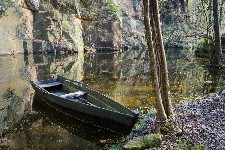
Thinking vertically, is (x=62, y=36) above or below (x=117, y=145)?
above

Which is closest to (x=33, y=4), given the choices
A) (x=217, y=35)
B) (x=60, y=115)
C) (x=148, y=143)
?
(x=217, y=35)

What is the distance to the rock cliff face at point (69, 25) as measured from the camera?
44000 millimetres

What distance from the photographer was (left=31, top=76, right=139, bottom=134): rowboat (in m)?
10.6

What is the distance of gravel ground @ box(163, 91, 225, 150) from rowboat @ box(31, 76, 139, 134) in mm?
1698

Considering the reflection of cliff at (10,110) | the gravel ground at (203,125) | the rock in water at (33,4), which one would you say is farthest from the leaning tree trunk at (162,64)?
the rock in water at (33,4)

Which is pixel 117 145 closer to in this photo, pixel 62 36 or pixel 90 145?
pixel 90 145

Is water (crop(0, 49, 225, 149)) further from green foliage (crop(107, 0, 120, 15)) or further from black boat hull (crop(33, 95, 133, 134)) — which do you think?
green foliage (crop(107, 0, 120, 15))

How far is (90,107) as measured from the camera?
11.9 meters

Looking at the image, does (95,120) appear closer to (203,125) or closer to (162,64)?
(162,64)

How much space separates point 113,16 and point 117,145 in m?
49.1

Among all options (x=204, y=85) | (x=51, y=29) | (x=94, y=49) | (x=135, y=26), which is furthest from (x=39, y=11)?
(x=204, y=85)

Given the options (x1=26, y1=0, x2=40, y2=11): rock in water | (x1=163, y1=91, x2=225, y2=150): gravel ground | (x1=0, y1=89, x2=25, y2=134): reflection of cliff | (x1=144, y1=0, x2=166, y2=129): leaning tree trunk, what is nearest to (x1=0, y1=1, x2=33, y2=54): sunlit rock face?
(x1=26, y1=0, x2=40, y2=11): rock in water

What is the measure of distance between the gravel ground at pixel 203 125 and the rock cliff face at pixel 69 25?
3514 centimetres

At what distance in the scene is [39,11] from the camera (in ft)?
156
